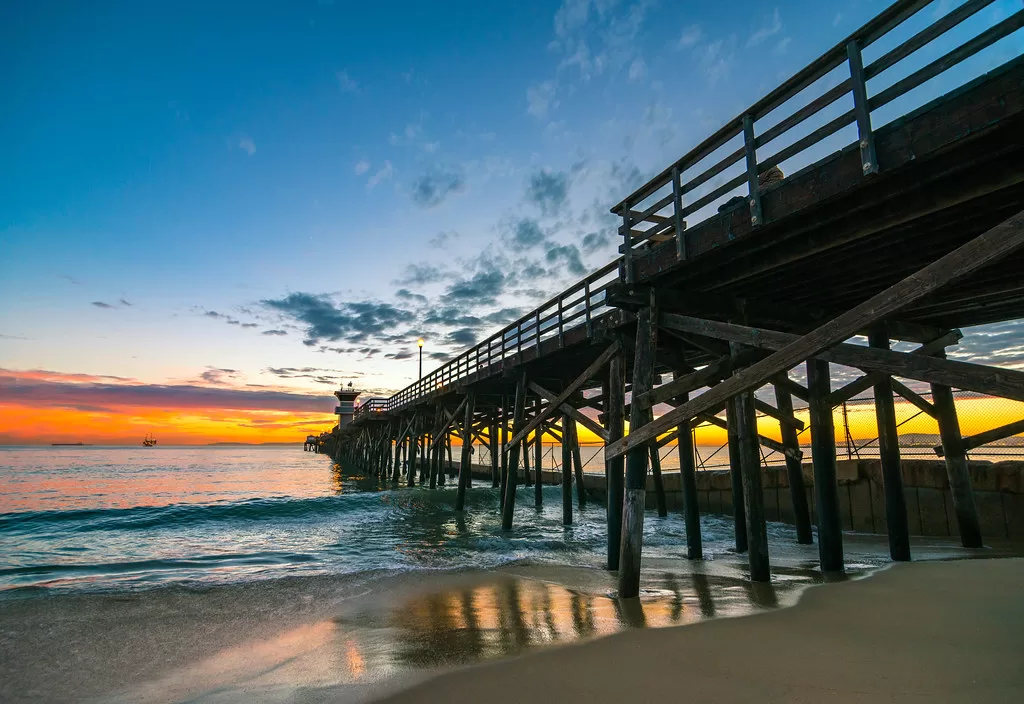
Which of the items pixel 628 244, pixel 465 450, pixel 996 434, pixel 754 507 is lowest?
pixel 754 507

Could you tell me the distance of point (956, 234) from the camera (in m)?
4.86

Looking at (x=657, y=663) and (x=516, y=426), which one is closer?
(x=657, y=663)

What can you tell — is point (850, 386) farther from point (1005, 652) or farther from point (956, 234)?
point (1005, 652)

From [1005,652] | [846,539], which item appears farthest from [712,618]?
[846,539]

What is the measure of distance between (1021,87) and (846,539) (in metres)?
8.93

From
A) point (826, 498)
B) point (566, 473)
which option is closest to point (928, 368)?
point (826, 498)

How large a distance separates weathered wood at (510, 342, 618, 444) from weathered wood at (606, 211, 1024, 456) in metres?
2.92

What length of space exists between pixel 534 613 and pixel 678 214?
16.3 feet

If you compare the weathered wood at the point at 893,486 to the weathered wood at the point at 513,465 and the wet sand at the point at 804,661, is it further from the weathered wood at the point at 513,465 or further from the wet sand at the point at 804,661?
the weathered wood at the point at 513,465

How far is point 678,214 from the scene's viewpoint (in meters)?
5.95

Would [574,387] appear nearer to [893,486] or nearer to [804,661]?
[893,486]

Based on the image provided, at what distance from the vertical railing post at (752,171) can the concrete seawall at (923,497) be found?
7.50 meters

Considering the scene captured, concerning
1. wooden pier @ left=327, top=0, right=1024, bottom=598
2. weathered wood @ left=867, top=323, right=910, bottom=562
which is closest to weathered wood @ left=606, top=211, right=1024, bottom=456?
→ wooden pier @ left=327, top=0, right=1024, bottom=598

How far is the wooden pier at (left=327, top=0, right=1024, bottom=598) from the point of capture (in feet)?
11.6
